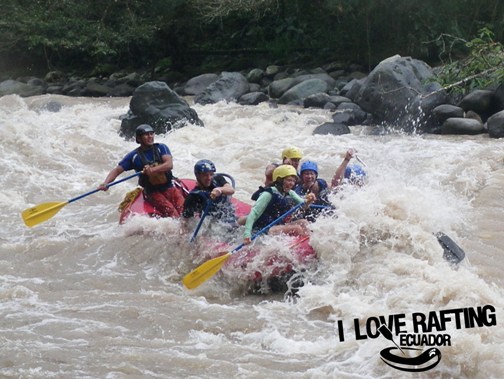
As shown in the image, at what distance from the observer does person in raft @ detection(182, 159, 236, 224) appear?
6.68 meters

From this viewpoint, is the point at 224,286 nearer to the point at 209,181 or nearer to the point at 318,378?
the point at 209,181

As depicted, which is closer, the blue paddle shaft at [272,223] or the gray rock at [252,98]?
the blue paddle shaft at [272,223]

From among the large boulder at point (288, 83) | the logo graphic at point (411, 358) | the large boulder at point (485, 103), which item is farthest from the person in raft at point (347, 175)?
the large boulder at point (288, 83)

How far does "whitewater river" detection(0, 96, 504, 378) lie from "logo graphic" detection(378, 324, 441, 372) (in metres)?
0.04

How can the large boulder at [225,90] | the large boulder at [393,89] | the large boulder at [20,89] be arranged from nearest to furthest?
the large boulder at [393,89]
the large boulder at [225,90]
the large boulder at [20,89]

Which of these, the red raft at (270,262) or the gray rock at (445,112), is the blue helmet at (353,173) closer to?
the red raft at (270,262)

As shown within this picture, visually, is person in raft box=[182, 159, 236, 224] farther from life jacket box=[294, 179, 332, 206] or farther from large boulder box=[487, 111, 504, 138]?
large boulder box=[487, 111, 504, 138]

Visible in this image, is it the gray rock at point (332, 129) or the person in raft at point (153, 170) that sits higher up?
the person in raft at point (153, 170)

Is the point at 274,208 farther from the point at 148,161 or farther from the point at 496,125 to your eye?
the point at 496,125

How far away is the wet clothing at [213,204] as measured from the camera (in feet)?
22.3

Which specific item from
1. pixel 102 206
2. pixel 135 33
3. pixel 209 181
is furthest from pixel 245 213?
pixel 135 33

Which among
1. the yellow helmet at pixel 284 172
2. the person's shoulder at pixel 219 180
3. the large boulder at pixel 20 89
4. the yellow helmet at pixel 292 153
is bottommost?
the large boulder at pixel 20 89

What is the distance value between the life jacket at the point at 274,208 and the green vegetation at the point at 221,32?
11736 millimetres

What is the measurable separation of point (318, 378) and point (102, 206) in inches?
202
